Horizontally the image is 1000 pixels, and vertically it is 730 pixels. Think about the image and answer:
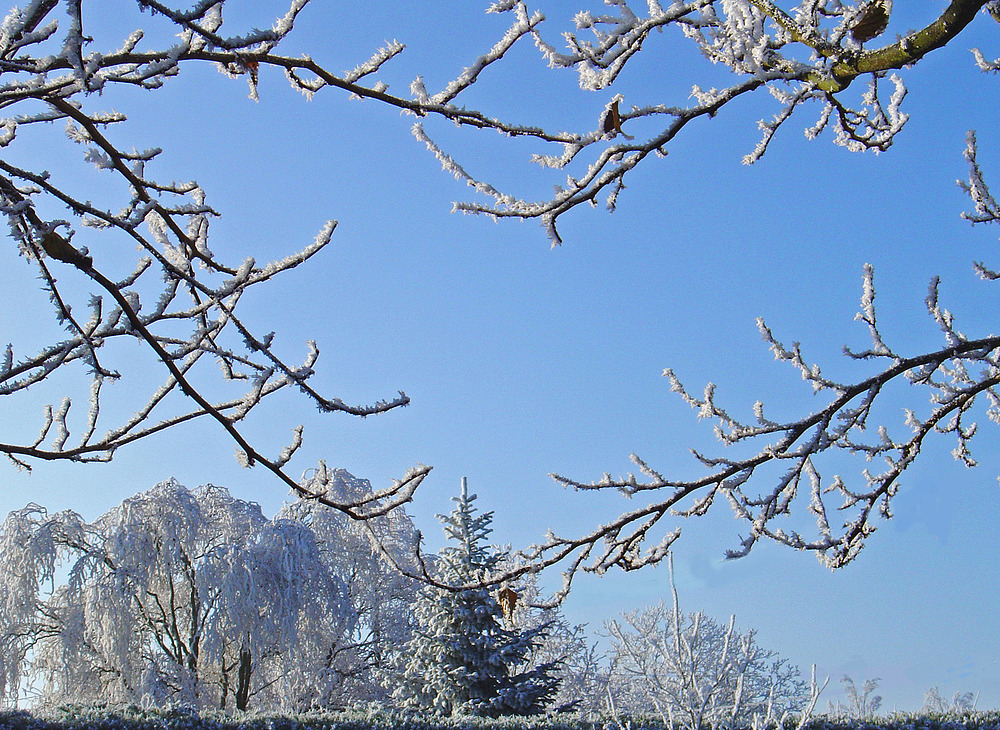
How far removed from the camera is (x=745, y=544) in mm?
3117

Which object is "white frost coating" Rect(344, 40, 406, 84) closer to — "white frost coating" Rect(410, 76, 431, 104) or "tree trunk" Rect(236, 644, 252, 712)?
"white frost coating" Rect(410, 76, 431, 104)

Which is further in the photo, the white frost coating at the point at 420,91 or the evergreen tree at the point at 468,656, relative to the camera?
the evergreen tree at the point at 468,656

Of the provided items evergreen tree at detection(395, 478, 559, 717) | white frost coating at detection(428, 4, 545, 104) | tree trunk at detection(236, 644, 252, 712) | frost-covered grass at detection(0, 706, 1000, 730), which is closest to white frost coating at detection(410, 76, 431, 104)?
white frost coating at detection(428, 4, 545, 104)

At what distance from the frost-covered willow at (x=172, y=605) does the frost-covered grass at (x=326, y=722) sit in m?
4.58

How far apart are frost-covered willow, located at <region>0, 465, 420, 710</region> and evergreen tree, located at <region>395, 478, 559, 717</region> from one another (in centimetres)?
297

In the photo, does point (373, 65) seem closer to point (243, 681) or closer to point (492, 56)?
point (492, 56)

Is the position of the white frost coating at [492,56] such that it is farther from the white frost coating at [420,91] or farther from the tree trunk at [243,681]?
the tree trunk at [243,681]

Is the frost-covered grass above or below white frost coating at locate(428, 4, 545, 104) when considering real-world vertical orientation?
below

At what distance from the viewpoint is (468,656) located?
11.4m

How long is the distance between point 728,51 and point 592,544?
1875 millimetres

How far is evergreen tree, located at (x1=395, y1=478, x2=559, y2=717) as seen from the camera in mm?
11258

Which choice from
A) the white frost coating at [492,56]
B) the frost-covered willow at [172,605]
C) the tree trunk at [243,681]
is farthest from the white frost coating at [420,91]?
the tree trunk at [243,681]

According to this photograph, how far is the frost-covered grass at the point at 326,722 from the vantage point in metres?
8.02

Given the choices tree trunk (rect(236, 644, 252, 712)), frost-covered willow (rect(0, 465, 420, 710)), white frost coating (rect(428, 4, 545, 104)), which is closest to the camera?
white frost coating (rect(428, 4, 545, 104))
